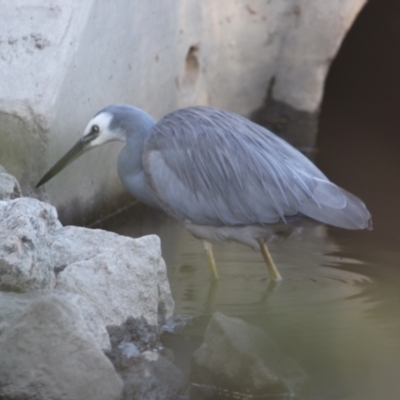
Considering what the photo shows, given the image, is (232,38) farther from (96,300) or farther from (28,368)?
(28,368)

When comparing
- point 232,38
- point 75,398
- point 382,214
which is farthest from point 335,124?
point 75,398

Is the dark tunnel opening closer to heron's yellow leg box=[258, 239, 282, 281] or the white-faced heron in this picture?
heron's yellow leg box=[258, 239, 282, 281]

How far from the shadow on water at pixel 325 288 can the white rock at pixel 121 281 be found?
27 cm

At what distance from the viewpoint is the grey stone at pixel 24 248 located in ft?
10.1

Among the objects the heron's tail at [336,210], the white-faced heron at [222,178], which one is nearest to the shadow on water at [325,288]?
the white-faced heron at [222,178]

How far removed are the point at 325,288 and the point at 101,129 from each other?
4.81ft

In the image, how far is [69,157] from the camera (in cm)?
463

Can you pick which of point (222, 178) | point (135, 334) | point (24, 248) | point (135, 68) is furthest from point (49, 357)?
point (135, 68)

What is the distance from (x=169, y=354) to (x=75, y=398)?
2.35ft

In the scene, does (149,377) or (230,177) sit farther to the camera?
(230,177)

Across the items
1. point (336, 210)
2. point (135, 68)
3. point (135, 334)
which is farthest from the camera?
point (135, 68)

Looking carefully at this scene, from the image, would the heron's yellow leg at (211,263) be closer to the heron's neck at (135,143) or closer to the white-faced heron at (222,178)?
the white-faced heron at (222,178)

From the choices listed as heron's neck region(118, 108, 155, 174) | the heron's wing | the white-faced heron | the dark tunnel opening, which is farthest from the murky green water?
the dark tunnel opening

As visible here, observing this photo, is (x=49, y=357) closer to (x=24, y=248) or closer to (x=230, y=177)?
(x=24, y=248)
